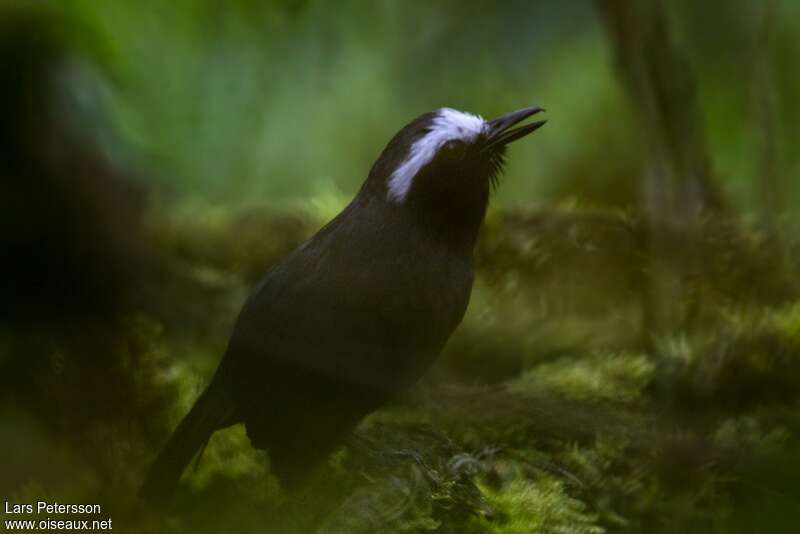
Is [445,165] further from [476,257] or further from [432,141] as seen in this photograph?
[476,257]

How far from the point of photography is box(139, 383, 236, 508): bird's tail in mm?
1049

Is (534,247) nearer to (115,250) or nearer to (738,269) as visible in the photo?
(738,269)

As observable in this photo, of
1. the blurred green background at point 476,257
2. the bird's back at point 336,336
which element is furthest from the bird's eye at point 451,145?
the blurred green background at point 476,257

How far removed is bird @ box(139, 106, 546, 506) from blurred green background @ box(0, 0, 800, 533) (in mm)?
64

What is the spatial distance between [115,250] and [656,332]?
0.80 meters

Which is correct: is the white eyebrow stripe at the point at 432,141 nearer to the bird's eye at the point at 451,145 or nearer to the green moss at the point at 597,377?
the bird's eye at the point at 451,145

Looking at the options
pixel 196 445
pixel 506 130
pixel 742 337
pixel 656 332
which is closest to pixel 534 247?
pixel 656 332

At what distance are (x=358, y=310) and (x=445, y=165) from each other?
20 centimetres

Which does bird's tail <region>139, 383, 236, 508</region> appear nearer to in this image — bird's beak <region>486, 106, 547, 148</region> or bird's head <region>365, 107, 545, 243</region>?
bird's head <region>365, 107, 545, 243</region>

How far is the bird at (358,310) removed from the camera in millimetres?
1097

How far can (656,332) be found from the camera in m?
1.52

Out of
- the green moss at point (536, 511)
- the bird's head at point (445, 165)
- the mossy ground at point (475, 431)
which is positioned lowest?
the green moss at point (536, 511)

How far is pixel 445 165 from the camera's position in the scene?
1174 mm

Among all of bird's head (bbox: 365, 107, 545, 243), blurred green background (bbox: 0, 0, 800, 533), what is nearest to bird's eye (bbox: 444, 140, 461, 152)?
bird's head (bbox: 365, 107, 545, 243)
